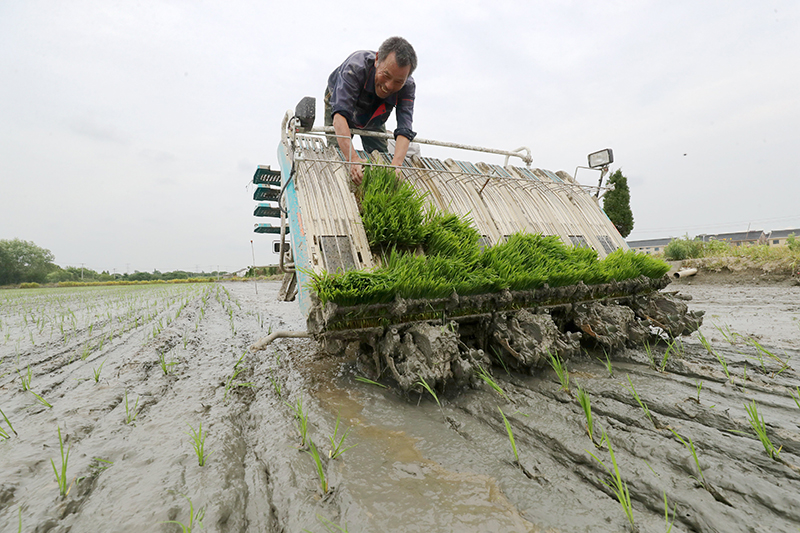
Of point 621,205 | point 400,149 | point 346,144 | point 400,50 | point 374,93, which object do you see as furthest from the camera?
point 621,205

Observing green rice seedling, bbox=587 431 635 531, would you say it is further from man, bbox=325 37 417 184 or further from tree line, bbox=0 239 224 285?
tree line, bbox=0 239 224 285

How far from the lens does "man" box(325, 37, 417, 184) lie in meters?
3.10

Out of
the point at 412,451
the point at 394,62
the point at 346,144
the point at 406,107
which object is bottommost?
the point at 412,451

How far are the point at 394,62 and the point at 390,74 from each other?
0.43 ft

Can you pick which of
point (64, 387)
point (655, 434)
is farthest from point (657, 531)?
point (64, 387)

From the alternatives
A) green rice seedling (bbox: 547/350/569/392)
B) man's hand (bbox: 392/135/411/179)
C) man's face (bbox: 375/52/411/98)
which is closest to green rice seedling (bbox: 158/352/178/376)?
man's hand (bbox: 392/135/411/179)

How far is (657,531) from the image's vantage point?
3.48 feet

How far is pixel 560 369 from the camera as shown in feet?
7.39

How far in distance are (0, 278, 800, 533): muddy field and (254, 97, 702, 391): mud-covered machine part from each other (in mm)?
222

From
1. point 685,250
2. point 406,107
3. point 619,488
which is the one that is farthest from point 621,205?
point 619,488

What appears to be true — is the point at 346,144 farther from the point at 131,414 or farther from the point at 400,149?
the point at 131,414

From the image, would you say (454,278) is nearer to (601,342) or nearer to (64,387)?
(601,342)

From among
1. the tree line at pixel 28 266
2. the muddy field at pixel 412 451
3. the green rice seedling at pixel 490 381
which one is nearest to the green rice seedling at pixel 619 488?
the muddy field at pixel 412 451

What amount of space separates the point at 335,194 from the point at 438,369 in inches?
75.0
